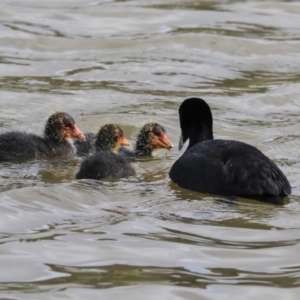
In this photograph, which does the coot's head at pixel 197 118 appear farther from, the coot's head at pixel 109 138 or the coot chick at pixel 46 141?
the coot chick at pixel 46 141

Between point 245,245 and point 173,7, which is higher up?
point 173,7

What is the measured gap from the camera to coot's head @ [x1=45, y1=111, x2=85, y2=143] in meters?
11.0

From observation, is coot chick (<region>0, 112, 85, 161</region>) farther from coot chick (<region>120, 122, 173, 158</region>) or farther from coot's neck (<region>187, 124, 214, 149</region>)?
coot's neck (<region>187, 124, 214, 149</region>)

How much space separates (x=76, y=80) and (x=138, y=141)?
350 centimetres

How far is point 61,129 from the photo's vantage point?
1104 centimetres

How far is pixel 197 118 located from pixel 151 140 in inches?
28.7

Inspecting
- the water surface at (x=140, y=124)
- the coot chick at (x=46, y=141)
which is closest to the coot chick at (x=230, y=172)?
the water surface at (x=140, y=124)

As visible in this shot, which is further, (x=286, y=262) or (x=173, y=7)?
(x=173, y=7)

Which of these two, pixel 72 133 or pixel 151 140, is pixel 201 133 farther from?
pixel 72 133

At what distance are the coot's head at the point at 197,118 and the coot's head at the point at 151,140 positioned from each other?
1.78 ft

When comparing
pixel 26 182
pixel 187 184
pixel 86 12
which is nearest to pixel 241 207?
pixel 187 184

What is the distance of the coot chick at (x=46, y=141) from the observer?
10438mm

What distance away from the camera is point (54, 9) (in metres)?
18.4

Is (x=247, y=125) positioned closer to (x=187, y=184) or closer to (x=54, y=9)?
(x=187, y=184)
